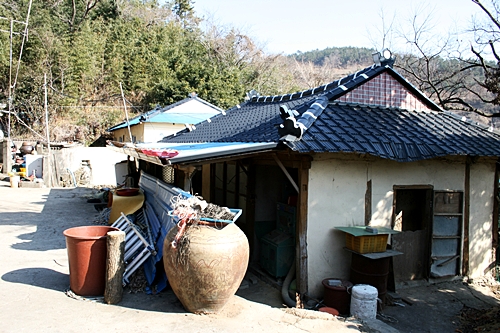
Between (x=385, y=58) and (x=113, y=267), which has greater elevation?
(x=385, y=58)

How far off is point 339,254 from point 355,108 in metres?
3.17

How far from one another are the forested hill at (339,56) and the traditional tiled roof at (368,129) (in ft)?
152

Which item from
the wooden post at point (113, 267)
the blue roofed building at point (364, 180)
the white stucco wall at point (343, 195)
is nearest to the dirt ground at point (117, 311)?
the wooden post at point (113, 267)

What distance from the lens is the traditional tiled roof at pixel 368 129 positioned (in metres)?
6.40

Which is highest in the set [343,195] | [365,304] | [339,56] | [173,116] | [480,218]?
[339,56]

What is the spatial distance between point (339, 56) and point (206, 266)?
61148 mm

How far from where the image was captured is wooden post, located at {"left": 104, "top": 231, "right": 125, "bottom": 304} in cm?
527

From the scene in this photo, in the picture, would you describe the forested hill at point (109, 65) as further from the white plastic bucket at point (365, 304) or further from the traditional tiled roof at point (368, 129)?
the white plastic bucket at point (365, 304)

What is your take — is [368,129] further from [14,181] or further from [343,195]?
[14,181]

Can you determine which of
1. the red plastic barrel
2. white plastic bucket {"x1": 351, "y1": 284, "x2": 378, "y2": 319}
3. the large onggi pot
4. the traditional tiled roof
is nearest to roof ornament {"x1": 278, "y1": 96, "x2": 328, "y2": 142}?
the traditional tiled roof

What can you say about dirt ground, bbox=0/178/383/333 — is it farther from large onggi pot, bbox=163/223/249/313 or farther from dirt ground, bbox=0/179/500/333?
large onggi pot, bbox=163/223/249/313

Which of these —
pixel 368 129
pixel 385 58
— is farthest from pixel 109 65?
pixel 368 129

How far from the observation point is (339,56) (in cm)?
6112

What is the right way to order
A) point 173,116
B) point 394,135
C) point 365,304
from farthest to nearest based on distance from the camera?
1. point 173,116
2. point 394,135
3. point 365,304
